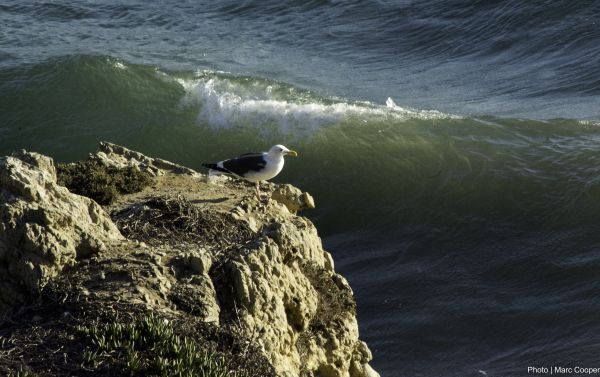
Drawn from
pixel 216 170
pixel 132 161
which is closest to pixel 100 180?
pixel 132 161

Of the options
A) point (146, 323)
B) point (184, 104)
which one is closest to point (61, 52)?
point (184, 104)

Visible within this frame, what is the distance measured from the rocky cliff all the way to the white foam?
8.74 m

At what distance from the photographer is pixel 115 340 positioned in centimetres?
632

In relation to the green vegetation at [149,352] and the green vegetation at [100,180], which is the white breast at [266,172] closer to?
the green vegetation at [100,180]

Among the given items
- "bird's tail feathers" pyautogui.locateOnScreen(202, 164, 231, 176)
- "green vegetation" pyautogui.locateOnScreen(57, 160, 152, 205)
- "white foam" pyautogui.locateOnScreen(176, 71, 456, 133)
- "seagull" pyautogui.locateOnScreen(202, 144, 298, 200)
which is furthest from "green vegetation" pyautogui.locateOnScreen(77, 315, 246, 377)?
"white foam" pyautogui.locateOnScreen(176, 71, 456, 133)

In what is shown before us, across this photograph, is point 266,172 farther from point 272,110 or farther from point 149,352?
point 272,110

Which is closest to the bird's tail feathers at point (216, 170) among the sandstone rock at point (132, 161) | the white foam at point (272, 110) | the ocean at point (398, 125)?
the sandstone rock at point (132, 161)

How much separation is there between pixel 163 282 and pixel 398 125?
1071cm

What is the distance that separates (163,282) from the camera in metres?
7.15

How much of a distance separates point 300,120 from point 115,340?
11849 millimetres

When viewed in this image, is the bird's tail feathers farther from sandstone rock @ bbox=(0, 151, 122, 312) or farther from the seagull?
sandstone rock @ bbox=(0, 151, 122, 312)

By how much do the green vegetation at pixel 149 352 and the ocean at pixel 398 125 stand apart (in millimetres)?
4745

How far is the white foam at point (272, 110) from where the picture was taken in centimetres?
1780

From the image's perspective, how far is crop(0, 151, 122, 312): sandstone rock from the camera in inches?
280
